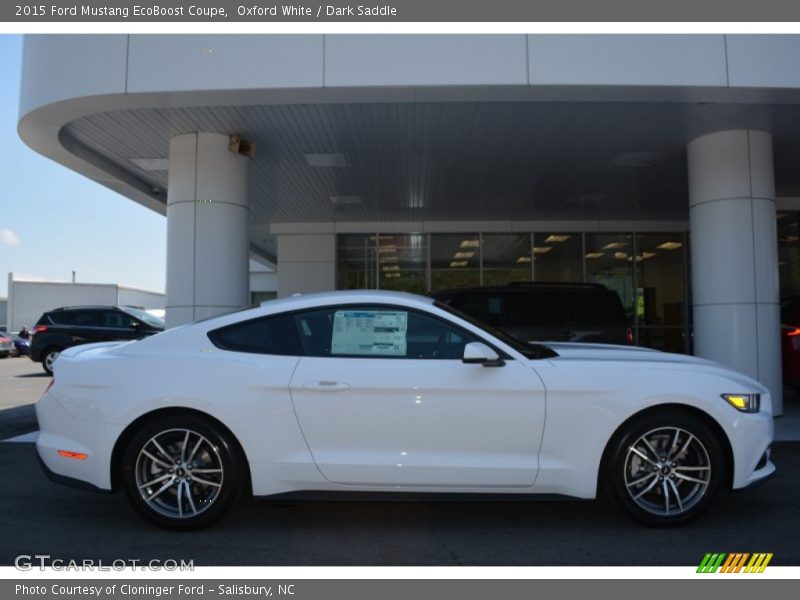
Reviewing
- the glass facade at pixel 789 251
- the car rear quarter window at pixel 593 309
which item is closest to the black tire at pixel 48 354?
the car rear quarter window at pixel 593 309

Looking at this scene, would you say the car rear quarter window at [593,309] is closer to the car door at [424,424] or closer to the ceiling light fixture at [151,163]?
the car door at [424,424]

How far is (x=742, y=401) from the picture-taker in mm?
4066

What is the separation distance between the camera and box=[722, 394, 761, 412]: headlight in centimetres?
→ 405

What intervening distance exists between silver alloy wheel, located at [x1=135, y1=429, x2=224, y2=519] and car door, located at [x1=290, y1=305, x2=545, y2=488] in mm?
662

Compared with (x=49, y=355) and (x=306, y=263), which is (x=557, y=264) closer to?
(x=306, y=263)

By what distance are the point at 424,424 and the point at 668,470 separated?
62.2 inches

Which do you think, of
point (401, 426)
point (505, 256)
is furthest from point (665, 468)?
point (505, 256)

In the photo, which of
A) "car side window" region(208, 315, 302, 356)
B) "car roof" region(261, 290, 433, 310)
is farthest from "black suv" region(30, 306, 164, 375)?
"car roof" region(261, 290, 433, 310)

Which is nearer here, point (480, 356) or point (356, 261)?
point (480, 356)

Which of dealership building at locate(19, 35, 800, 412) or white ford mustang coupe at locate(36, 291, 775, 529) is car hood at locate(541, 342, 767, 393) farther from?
dealership building at locate(19, 35, 800, 412)

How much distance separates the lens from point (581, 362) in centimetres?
409

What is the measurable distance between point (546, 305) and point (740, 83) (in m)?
3.93
